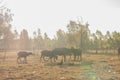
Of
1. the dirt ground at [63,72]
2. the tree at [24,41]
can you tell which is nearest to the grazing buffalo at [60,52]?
the dirt ground at [63,72]

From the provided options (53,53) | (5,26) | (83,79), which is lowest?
(83,79)

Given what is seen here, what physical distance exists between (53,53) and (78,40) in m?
41.8

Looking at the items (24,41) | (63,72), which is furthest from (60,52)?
(24,41)

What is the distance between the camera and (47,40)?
146750 millimetres

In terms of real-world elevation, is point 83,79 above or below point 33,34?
below

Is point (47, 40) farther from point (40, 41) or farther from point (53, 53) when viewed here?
point (53, 53)

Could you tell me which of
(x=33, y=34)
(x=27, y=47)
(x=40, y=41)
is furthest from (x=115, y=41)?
(x=27, y=47)

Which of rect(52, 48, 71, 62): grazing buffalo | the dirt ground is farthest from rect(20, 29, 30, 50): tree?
the dirt ground

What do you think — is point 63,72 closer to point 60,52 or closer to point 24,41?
point 60,52

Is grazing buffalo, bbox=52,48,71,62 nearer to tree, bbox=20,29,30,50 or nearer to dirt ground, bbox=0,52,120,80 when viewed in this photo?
dirt ground, bbox=0,52,120,80

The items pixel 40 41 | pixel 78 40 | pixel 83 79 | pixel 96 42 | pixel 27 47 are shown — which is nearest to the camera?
pixel 83 79

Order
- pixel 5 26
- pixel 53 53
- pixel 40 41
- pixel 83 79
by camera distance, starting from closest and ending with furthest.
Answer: pixel 83 79 < pixel 53 53 < pixel 5 26 < pixel 40 41

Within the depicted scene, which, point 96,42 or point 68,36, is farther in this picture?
point 96,42

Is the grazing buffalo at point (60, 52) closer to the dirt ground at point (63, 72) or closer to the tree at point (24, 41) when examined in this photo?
the dirt ground at point (63, 72)
